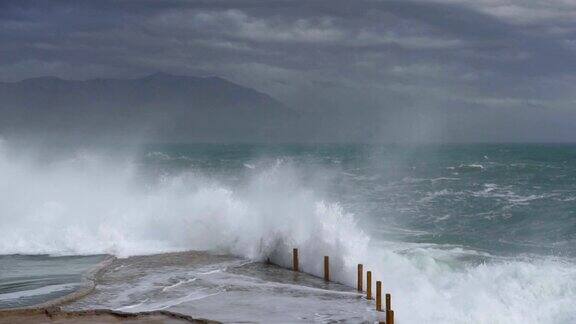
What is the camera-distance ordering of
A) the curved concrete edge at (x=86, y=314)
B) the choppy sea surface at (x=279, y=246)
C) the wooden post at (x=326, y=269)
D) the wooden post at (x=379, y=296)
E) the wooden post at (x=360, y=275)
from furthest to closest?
the wooden post at (x=326, y=269) → the wooden post at (x=360, y=275) → the choppy sea surface at (x=279, y=246) → the wooden post at (x=379, y=296) → the curved concrete edge at (x=86, y=314)

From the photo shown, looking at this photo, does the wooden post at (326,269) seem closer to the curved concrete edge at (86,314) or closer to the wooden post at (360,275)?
the wooden post at (360,275)

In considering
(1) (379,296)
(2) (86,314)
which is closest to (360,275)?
(1) (379,296)

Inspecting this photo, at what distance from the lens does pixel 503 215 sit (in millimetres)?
41438

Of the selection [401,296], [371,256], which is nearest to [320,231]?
[371,256]

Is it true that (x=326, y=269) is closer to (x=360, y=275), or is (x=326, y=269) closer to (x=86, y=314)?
(x=360, y=275)

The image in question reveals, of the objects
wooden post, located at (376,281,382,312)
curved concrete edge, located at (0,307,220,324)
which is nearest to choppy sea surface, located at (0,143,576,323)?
wooden post, located at (376,281,382,312)

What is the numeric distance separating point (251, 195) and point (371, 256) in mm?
13307

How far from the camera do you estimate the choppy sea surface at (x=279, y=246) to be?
2088cm

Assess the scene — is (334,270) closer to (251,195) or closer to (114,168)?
(251,195)

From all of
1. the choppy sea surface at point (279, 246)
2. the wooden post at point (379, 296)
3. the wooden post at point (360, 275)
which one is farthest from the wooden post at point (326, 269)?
the wooden post at point (379, 296)

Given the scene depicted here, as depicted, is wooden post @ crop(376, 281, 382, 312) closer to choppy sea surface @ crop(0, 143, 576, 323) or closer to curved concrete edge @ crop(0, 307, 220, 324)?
choppy sea surface @ crop(0, 143, 576, 323)

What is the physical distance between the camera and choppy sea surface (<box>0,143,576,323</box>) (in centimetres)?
2088

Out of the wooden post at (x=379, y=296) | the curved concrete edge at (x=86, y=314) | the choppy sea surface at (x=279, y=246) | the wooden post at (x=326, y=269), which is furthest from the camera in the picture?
the wooden post at (x=326, y=269)

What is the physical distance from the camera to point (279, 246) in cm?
2778
